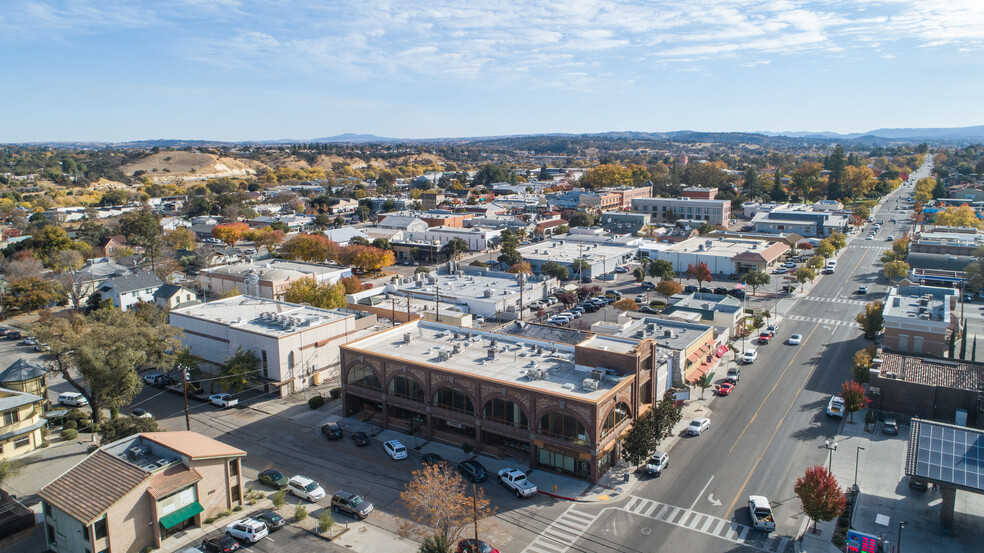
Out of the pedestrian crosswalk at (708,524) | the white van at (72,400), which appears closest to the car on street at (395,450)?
the pedestrian crosswalk at (708,524)

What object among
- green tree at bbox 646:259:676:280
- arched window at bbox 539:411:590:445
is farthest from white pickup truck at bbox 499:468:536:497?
green tree at bbox 646:259:676:280

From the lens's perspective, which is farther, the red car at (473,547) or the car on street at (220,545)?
the car on street at (220,545)

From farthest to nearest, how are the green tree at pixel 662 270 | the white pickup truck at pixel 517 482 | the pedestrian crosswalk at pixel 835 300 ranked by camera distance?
the green tree at pixel 662 270
the pedestrian crosswalk at pixel 835 300
the white pickup truck at pixel 517 482

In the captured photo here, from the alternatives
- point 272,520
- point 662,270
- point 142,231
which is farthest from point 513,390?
point 142,231

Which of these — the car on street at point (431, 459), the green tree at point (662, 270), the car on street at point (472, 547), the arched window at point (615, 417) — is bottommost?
the car on street at point (431, 459)

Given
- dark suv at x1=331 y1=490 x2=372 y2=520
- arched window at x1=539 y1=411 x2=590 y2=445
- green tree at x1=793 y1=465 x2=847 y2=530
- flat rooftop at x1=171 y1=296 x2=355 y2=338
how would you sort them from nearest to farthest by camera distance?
green tree at x1=793 y1=465 x2=847 y2=530 → dark suv at x1=331 y1=490 x2=372 y2=520 → arched window at x1=539 y1=411 x2=590 y2=445 → flat rooftop at x1=171 y1=296 x2=355 y2=338

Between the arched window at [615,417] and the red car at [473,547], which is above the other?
the arched window at [615,417]

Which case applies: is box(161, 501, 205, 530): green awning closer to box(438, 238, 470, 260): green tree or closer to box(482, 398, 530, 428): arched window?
box(482, 398, 530, 428): arched window

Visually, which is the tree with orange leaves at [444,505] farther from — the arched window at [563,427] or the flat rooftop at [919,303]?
the flat rooftop at [919,303]
